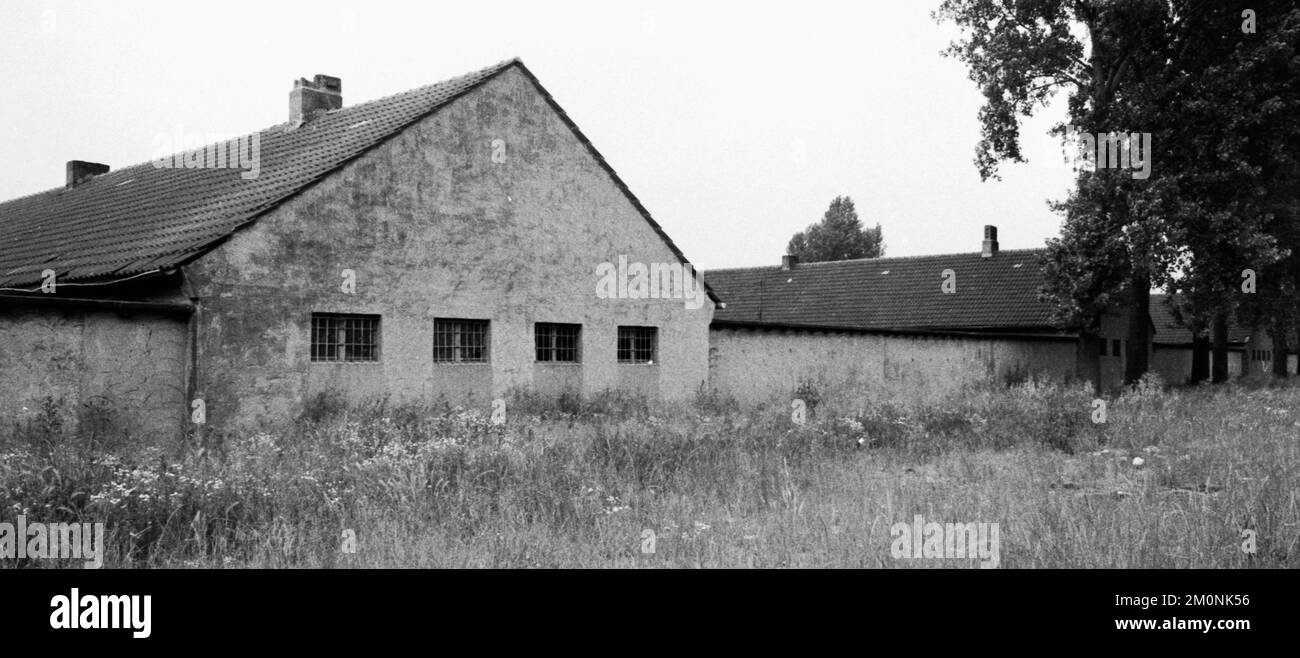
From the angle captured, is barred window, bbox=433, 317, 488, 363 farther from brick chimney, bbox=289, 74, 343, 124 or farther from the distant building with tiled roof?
brick chimney, bbox=289, 74, 343, 124

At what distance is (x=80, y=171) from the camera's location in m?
26.1

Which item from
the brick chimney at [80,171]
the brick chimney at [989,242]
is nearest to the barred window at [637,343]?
the brick chimney at [80,171]

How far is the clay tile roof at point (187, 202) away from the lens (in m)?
14.9

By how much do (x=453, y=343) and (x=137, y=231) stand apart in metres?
5.54

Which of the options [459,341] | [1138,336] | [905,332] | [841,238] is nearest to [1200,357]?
[1138,336]

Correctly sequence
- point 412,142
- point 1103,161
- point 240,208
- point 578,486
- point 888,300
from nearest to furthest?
point 578,486
point 240,208
point 412,142
point 1103,161
point 888,300

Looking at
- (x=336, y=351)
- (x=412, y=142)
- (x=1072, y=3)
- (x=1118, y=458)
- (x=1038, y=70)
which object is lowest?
(x=1118, y=458)

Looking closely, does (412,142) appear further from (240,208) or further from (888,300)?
(888,300)

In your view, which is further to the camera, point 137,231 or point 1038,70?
point 1038,70

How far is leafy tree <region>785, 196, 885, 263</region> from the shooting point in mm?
76188

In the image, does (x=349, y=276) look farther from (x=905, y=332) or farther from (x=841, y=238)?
(x=841, y=238)

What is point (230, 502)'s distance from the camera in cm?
785

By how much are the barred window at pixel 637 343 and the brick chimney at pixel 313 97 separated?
8.11 meters
